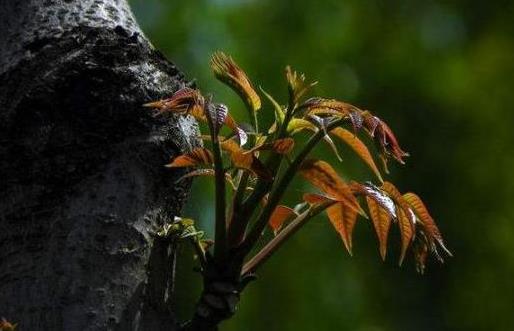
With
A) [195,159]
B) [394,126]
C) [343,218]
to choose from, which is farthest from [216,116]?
[394,126]

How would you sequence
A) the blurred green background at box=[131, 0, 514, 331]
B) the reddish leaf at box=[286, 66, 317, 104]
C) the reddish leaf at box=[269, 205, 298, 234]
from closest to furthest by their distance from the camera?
1. the reddish leaf at box=[286, 66, 317, 104]
2. the reddish leaf at box=[269, 205, 298, 234]
3. the blurred green background at box=[131, 0, 514, 331]

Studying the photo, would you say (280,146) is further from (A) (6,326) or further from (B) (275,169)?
(A) (6,326)

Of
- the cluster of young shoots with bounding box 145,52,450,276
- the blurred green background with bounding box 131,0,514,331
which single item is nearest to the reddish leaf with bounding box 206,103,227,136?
the cluster of young shoots with bounding box 145,52,450,276

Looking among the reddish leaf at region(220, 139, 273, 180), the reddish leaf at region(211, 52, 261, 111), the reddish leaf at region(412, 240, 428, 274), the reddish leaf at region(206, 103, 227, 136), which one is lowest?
the reddish leaf at region(412, 240, 428, 274)

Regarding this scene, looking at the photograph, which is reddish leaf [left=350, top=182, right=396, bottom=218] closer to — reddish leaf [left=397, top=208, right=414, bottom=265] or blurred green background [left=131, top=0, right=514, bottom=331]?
reddish leaf [left=397, top=208, right=414, bottom=265]

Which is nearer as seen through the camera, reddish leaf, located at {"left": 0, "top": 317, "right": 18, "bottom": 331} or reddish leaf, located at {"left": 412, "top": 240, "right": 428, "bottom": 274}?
reddish leaf, located at {"left": 0, "top": 317, "right": 18, "bottom": 331}

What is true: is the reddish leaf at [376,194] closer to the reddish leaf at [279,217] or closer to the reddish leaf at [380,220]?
the reddish leaf at [380,220]
